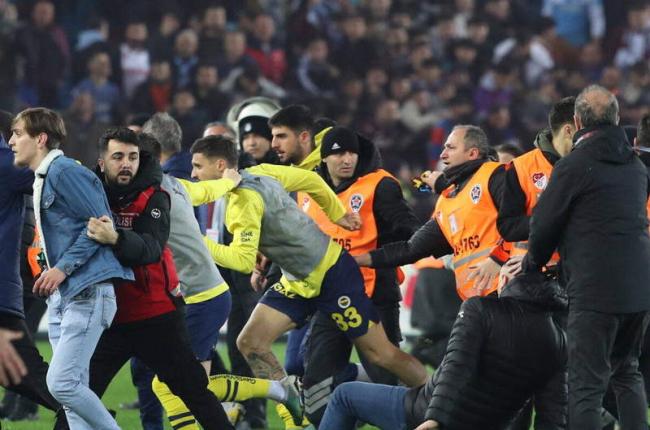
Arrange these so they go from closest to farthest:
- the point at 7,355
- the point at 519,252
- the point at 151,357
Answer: the point at 7,355, the point at 151,357, the point at 519,252

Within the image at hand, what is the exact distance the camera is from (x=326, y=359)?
28.6ft

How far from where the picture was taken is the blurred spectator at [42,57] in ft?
57.8

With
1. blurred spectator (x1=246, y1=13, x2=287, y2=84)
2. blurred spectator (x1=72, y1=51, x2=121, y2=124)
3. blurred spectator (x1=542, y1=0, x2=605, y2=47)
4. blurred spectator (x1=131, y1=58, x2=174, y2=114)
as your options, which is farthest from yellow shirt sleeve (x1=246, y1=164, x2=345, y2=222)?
blurred spectator (x1=542, y1=0, x2=605, y2=47)

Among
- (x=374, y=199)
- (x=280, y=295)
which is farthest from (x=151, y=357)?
(x=374, y=199)

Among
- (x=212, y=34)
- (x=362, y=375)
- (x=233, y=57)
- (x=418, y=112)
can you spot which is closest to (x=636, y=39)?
(x=418, y=112)

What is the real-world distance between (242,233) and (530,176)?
5.39ft

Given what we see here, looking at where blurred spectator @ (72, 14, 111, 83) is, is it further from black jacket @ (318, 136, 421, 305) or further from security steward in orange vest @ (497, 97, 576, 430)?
security steward in orange vest @ (497, 97, 576, 430)

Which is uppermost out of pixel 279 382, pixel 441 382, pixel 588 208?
pixel 588 208

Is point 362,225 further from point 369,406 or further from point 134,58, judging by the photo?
point 134,58

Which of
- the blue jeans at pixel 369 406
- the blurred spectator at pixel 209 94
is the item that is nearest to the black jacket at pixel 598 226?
the blue jeans at pixel 369 406

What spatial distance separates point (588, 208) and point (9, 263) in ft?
9.99

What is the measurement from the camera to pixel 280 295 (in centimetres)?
870

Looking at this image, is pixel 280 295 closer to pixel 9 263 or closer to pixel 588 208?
pixel 9 263

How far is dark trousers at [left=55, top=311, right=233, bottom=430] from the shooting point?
7.18m
